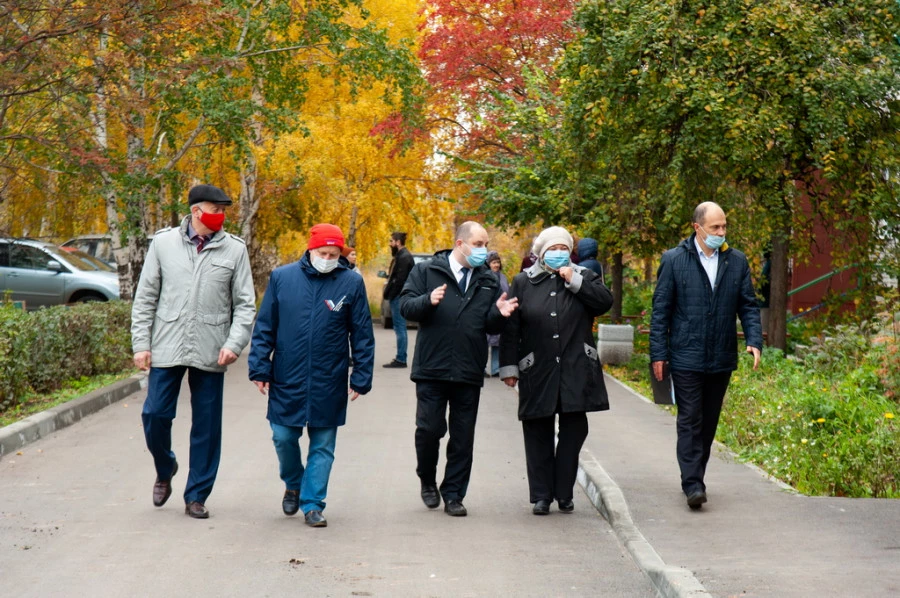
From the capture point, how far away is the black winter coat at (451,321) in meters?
7.64

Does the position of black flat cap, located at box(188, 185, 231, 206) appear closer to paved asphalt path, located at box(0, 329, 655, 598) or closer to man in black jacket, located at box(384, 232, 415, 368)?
paved asphalt path, located at box(0, 329, 655, 598)

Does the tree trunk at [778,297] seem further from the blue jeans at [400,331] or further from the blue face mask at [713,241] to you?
the blue face mask at [713,241]

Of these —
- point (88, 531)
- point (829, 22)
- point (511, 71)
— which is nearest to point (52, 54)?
point (88, 531)

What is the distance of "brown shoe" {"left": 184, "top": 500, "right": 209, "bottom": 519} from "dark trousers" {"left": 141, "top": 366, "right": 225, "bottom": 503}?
0.03 meters

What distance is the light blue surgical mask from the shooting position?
7602 millimetres

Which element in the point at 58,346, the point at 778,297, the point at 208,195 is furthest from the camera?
the point at 778,297

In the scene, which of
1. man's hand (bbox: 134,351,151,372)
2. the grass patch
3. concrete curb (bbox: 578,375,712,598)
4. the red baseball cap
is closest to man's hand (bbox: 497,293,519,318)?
the red baseball cap

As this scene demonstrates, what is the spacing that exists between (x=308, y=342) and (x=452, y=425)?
117cm

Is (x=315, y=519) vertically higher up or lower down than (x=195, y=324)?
lower down

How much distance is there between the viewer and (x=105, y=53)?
14.2 metres

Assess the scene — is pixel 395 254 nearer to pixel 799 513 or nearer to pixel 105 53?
pixel 105 53

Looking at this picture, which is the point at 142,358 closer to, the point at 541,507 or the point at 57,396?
the point at 541,507

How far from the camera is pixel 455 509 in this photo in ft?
25.4

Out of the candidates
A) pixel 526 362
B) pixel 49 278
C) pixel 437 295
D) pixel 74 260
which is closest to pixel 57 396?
pixel 437 295
